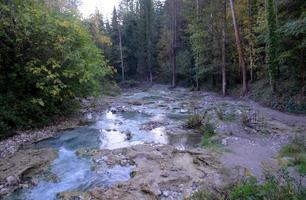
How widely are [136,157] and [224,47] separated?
17.4 meters

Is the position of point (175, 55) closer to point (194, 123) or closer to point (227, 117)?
point (227, 117)

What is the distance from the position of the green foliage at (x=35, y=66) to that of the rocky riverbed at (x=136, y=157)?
112 cm

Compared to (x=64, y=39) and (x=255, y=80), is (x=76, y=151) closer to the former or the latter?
(x=64, y=39)

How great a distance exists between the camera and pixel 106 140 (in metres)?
12.0

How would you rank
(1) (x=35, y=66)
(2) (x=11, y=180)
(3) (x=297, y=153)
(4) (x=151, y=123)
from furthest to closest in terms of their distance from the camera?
(4) (x=151, y=123), (1) (x=35, y=66), (3) (x=297, y=153), (2) (x=11, y=180)

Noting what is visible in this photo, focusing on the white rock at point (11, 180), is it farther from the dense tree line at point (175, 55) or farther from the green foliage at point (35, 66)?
the green foliage at point (35, 66)

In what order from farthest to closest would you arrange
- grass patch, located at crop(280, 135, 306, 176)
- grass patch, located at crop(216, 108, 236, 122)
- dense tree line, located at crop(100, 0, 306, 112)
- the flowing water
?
dense tree line, located at crop(100, 0, 306, 112) → grass patch, located at crop(216, 108, 236, 122) → grass patch, located at crop(280, 135, 306, 176) → the flowing water

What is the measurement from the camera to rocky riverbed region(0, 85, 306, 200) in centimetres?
716

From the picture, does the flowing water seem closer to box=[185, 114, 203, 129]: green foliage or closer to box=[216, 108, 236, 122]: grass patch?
box=[185, 114, 203, 129]: green foliage

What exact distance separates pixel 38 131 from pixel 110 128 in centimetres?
306

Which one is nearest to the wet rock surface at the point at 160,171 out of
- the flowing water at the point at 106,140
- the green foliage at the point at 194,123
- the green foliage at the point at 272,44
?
the flowing water at the point at 106,140

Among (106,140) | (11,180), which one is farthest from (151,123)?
(11,180)

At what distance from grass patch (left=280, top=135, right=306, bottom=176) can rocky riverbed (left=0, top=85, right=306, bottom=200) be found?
0.43 m

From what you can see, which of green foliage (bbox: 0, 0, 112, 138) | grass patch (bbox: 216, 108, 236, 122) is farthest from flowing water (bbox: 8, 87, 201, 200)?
grass patch (bbox: 216, 108, 236, 122)
